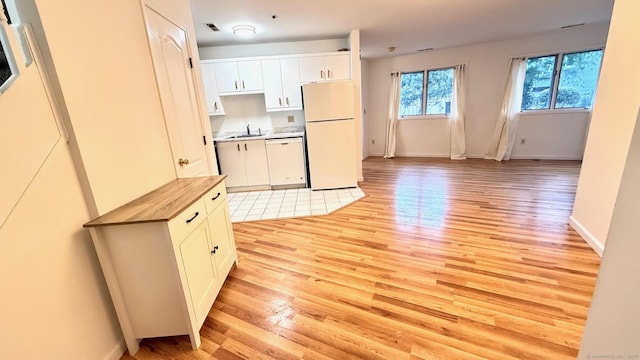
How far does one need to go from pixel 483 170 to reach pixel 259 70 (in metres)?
4.47

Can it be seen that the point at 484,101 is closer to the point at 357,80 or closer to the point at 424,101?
the point at 424,101

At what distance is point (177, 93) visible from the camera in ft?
6.81

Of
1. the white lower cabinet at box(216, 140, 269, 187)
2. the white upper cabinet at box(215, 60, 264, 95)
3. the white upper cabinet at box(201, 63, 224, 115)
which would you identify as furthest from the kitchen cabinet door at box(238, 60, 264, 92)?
the white lower cabinet at box(216, 140, 269, 187)

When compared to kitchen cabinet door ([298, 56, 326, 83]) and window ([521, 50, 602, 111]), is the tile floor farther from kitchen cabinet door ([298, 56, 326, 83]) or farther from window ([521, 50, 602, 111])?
window ([521, 50, 602, 111])

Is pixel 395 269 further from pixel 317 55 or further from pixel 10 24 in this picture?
pixel 317 55

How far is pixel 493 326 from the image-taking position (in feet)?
4.75

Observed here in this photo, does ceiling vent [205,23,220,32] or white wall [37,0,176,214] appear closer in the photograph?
white wall [37,0,176,214]

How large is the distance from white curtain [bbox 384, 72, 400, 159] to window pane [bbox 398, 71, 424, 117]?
0.16 metres

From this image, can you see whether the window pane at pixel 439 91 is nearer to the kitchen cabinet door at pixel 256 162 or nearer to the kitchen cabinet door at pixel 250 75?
the kitchen cabinet door at pixel 250 75

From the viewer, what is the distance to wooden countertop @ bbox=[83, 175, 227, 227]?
1.23m

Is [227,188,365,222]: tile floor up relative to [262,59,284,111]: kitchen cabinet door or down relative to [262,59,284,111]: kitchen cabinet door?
down

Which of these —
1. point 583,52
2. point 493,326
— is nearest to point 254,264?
point 493,326

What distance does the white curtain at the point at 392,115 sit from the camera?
6.02 metres

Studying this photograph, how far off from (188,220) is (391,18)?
356 centimetres
